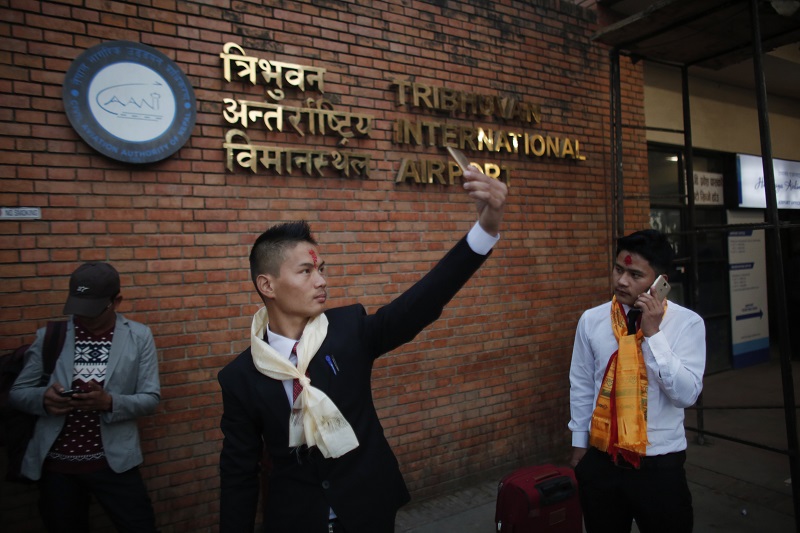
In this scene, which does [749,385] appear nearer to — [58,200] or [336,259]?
[336,259]

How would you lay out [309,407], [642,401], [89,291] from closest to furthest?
[309,407], [642,401], [89,291]

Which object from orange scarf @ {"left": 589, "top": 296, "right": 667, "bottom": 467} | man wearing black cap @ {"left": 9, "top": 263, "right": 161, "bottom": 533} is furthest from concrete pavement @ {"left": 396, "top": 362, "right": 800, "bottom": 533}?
man wearing black cap @ {"left": 9, "top": 263, "right": 161, "bottom": 533}

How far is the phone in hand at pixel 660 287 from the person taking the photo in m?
2.46

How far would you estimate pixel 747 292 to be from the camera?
346 inches

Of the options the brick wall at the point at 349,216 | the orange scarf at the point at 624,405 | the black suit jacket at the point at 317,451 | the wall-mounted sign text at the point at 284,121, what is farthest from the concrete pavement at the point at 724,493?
the wall-mounted sign text at the point at 284,121

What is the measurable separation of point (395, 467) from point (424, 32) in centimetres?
385

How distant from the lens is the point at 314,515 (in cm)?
187

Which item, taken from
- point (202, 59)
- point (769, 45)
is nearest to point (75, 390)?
point (202, 59)

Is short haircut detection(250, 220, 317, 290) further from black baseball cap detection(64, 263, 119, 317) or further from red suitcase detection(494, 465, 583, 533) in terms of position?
red suitcase detection(494, 465, 583, 533)

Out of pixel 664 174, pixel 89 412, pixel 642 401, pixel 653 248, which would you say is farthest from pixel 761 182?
pixel 89 412

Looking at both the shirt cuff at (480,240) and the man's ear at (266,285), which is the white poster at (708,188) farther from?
the man's ear at (266,285)

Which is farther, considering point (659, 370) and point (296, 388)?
point (659, 370)

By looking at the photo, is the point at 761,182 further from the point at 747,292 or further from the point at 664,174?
the point at 664,174

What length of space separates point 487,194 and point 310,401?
3.12ft
